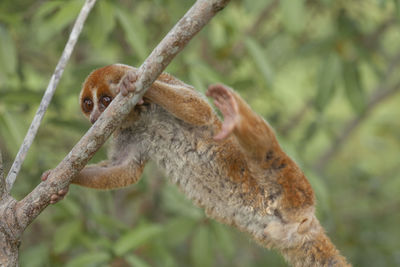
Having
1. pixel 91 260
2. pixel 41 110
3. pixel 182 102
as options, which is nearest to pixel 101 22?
pixel 182 102

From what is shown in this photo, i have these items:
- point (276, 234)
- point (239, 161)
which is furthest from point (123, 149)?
point (276, 234)

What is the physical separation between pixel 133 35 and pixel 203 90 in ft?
2.60

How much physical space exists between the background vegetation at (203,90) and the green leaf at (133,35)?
0.04 ft

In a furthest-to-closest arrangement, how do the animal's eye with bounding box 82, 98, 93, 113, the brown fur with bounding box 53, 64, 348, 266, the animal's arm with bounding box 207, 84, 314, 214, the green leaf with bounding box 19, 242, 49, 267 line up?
the green leaf with bounding box 19, 242, 49, 267
the animal's eye with bounding box 82, 98, 93, 113
the brown fur with bounding box 53, 64, 348, 266
the animal's arm with bounding box 207, 84, 314, 214

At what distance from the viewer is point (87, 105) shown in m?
4.04

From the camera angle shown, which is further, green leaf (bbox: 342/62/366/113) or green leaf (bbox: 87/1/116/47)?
green leaf (bbox: 342/62/366/113)

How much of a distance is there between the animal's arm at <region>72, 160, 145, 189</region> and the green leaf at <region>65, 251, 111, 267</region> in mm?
1153

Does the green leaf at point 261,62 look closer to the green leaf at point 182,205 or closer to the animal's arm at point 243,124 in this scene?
the green leaf at point 182,205

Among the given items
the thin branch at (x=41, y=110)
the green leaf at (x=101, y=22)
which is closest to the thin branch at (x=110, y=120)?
the thin branch at (x=41, y=110)

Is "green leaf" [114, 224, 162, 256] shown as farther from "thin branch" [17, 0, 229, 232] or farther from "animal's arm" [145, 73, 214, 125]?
"thin branch" [17, 0, 229, 232]

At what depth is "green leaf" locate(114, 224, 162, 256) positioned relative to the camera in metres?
4.91

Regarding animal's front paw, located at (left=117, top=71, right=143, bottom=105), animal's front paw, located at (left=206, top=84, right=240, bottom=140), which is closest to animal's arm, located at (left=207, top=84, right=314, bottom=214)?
animal's front paw, located at (left=206, top=84, right=240, bottom=140)

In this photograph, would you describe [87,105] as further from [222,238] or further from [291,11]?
[222,238]

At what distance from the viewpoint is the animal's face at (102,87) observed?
3.89 m
